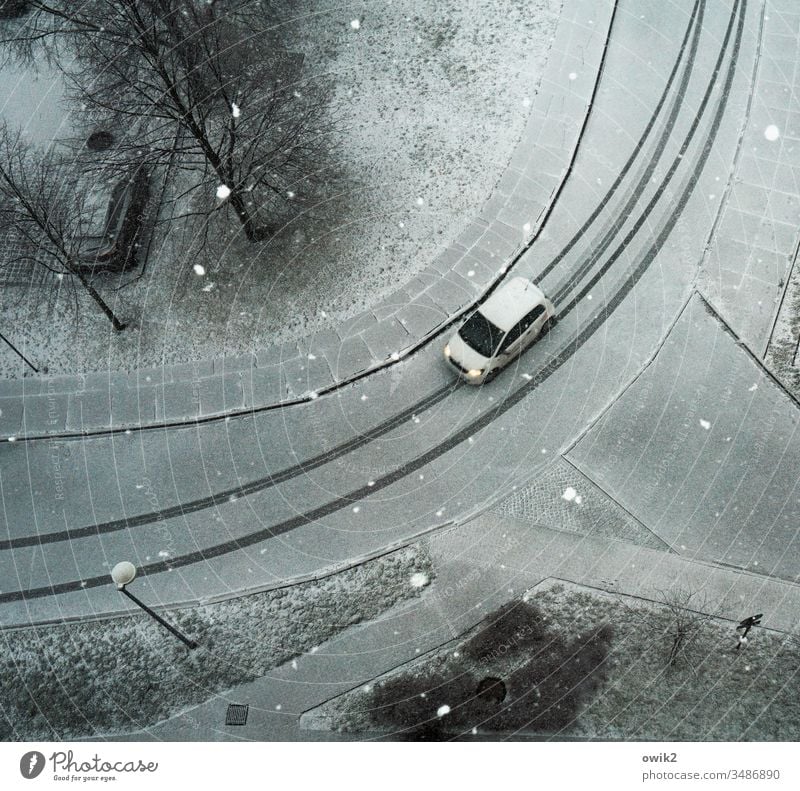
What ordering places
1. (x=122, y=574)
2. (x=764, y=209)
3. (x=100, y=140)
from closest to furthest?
(x=122, y=574) → (x=764, y=209) → (x=100, y=140)

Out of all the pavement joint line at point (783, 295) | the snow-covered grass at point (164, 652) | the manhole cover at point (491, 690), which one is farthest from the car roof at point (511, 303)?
the manhole cover at point (491, 690)

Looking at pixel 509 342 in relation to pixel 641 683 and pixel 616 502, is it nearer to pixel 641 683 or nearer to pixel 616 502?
pixel 616 502

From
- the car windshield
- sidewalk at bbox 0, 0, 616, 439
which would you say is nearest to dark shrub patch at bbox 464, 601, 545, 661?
the car windshield

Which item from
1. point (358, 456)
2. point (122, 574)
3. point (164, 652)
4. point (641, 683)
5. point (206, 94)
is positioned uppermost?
point (206, 94)

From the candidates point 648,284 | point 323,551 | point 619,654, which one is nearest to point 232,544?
point 323,551

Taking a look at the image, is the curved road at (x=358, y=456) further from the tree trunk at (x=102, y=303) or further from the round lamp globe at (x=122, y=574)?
the round lamp globe at (x=122, y=574)

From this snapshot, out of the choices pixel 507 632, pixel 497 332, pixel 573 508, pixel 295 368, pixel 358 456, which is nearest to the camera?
pixel 507 632

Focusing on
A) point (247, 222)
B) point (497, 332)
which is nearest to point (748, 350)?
point (497, 332)
